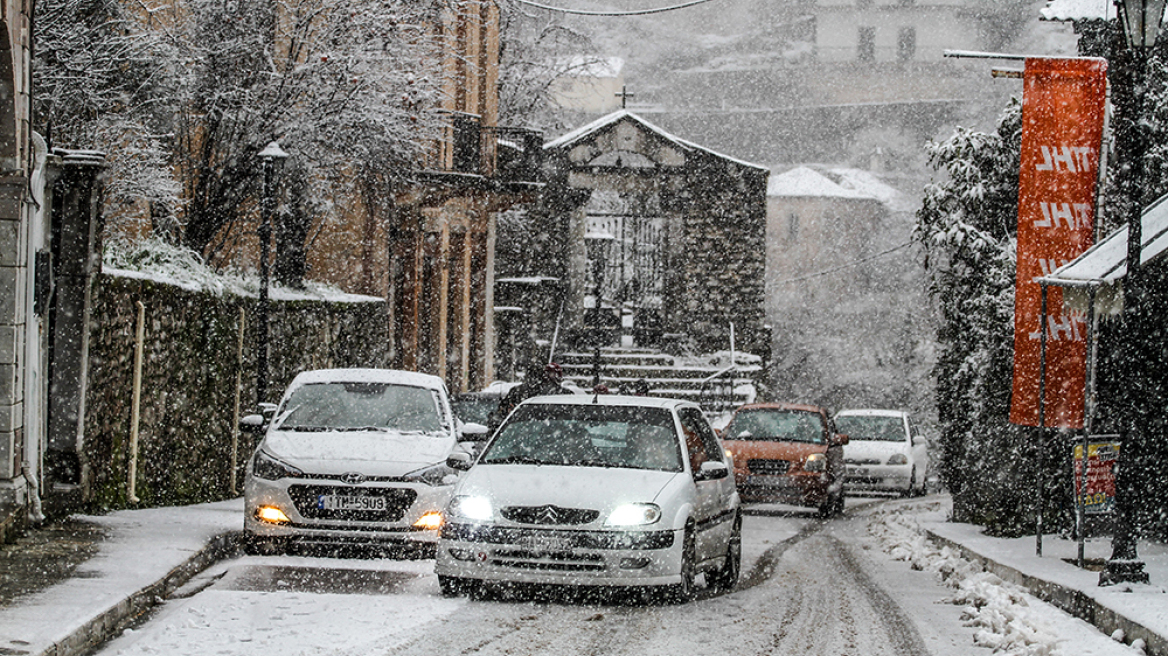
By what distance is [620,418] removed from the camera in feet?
38.1

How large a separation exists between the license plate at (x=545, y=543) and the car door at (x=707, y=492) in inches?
41.0

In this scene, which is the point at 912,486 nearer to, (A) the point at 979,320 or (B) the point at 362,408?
(A) the point at 979,320

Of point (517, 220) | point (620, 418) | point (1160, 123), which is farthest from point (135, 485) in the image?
point (517, 220)

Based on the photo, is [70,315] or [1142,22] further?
[70,315]

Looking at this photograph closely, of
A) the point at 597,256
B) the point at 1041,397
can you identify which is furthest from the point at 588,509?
the point at 597,256

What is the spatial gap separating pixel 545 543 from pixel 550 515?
Answer: 19 centimetres

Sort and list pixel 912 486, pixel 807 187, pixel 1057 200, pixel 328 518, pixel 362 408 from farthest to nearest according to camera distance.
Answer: pixel 807 187, pixel 912 486, pixel 362 408, pixel 1057 200, pixel 328 518

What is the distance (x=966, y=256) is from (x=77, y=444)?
32.7 ft

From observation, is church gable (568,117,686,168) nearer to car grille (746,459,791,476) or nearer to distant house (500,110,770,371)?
distant house (500,110,770,371)

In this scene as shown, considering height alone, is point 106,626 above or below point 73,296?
below

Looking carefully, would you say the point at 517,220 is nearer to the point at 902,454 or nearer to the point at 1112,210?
the point at 902,454

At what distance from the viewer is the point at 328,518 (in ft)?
39.4

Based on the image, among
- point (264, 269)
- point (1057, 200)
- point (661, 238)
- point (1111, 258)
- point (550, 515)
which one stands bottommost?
point (550, 515)

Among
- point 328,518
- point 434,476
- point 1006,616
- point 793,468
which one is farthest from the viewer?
point 793,468
